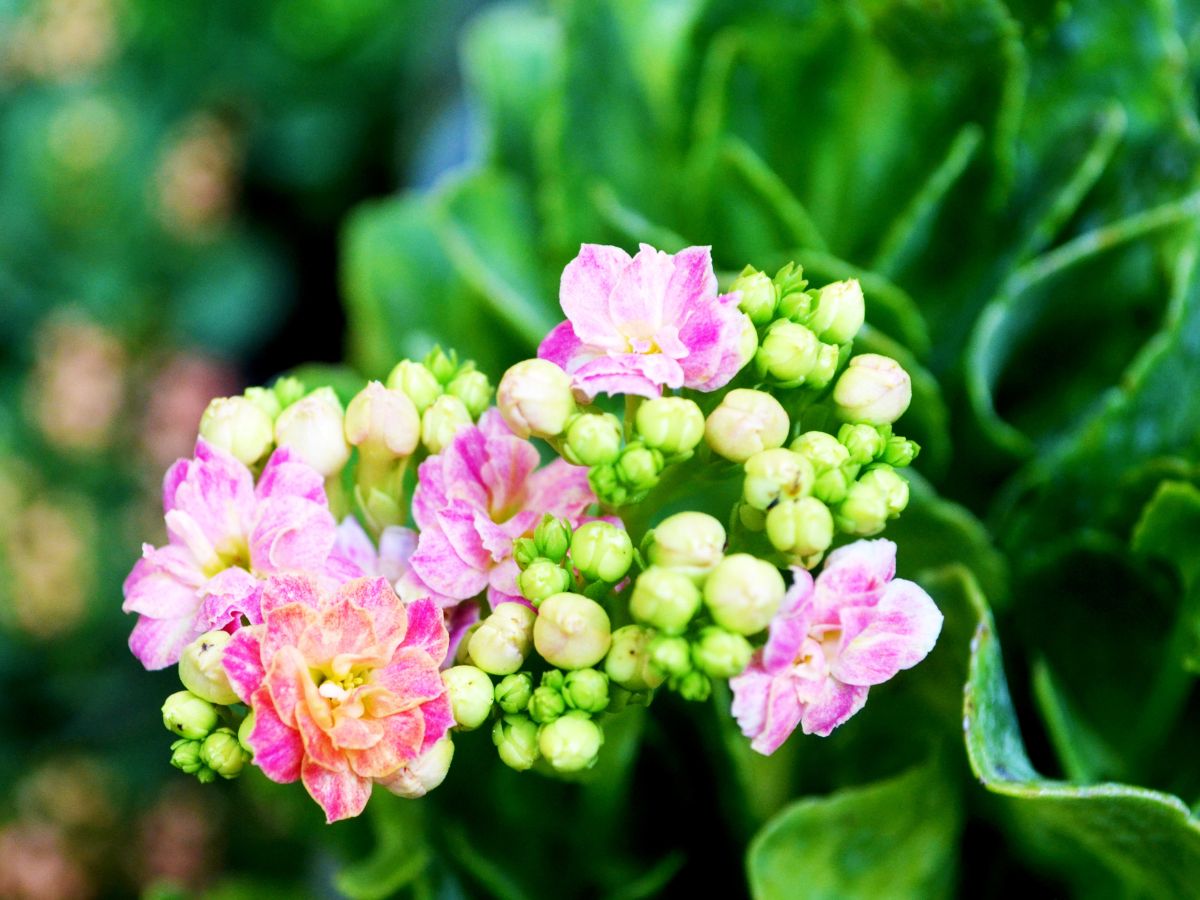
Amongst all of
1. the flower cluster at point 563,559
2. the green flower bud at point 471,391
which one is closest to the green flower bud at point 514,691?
the flower cluster at point 563,559

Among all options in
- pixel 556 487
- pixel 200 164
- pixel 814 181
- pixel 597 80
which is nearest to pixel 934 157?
pixel 814 181

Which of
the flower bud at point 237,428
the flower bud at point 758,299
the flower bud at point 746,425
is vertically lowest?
the flower bud at point 237,428

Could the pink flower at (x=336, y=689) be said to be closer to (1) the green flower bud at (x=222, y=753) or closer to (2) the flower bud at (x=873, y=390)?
(1) the green flower bud at (x=222, y=753)

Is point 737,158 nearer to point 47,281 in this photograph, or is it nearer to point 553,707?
point 553,707

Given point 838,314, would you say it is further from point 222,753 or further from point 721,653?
point 222,753

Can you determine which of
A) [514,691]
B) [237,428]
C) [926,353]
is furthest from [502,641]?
[926,353]

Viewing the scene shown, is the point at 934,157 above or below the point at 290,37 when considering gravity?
above
